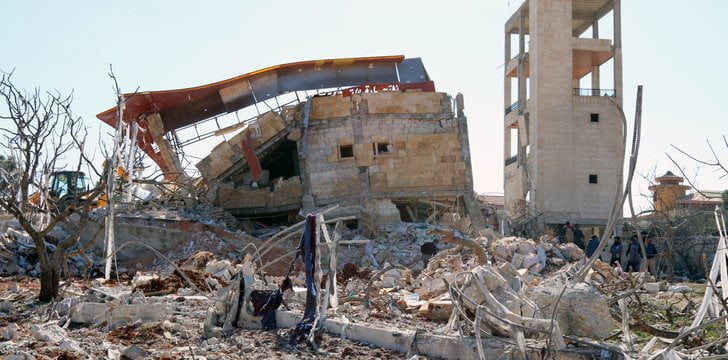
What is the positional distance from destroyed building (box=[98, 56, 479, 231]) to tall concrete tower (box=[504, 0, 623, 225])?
32.9 feet

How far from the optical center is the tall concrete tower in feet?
105

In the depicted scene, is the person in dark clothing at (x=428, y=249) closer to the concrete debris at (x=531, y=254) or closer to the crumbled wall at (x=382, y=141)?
the concrete debris at (x=531, y=254)

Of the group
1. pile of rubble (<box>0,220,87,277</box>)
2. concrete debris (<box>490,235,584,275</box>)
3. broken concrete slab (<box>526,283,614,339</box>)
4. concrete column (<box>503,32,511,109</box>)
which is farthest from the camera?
concrete column (<box>503,32,511,109</box>)

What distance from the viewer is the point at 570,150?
107 feet

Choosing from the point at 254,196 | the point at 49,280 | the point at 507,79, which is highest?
the point at 507,79

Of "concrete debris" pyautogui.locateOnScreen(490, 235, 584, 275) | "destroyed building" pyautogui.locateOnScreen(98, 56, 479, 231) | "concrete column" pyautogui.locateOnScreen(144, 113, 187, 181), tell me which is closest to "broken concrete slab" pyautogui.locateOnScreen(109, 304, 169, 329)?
"concrete debris" pyautogui.locateOnScreen(490, 235, 584, 275)

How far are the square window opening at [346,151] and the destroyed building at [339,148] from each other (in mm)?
30

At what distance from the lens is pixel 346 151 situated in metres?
22.8

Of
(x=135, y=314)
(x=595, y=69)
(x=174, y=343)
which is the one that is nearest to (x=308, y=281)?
(x=174, y=343)

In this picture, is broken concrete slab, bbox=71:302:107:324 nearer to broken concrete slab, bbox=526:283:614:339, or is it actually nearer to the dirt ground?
the dirt ground

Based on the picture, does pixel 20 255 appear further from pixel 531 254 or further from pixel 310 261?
pixel 310 261

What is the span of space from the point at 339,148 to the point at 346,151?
1.20 feet

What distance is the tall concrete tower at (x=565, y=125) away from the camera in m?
32.1

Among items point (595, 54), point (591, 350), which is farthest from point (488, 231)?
point (595, 54)
